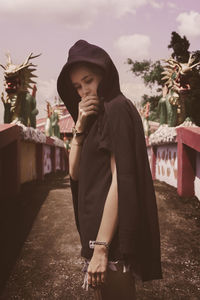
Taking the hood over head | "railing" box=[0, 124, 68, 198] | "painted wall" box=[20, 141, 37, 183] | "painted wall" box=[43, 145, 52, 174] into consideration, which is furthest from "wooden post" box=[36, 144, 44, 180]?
the hood over head

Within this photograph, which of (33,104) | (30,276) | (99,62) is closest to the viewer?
(99,62)

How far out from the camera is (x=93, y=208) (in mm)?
1466

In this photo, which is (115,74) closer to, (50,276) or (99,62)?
(99,62)

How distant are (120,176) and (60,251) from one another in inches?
119

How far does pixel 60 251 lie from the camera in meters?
4.02

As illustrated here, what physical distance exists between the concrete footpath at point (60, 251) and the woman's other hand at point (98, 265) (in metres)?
1.90

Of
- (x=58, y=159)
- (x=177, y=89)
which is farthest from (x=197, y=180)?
(x=58, y=159)

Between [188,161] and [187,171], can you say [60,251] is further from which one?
[188,161]

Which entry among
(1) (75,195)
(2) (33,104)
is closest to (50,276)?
(1) (75,195)

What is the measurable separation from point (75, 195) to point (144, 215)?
0.49 meters

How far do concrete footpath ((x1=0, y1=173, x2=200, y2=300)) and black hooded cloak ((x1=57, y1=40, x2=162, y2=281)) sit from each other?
6.23 ft

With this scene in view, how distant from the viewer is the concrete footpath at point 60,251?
312 cm

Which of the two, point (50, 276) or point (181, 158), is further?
point (181, 158)

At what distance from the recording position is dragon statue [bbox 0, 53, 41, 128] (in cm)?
746
